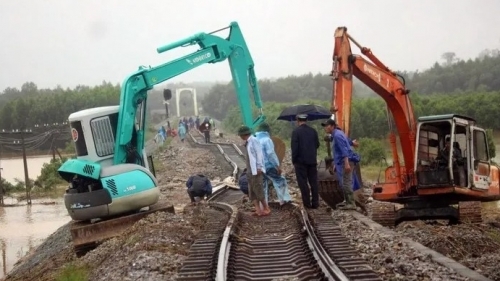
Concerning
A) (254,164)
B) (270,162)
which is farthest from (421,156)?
(254,164)

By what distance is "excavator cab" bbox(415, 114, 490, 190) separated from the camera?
1391cm

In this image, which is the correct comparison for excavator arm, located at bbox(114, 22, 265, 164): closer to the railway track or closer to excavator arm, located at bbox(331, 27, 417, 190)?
the railway track

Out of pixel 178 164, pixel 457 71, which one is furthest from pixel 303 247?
pixel 457 71

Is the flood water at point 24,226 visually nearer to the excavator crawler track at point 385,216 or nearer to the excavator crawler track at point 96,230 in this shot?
the excavator crawler track at point 96,230

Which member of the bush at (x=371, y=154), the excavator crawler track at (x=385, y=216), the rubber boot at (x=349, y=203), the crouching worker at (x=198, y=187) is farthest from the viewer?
the bush at (x=371, y=154)

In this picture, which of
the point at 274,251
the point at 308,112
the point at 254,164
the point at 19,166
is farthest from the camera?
the point at 19,166

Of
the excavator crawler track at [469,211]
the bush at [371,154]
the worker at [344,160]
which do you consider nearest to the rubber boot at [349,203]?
the worker at [344,160]

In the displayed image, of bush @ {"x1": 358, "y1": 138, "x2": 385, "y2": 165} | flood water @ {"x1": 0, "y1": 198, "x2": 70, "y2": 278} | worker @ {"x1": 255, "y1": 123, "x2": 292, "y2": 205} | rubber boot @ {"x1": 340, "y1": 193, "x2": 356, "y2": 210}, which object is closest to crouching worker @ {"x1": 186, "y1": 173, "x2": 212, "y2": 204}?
worker @ {"x1": 255, "y1": 123, "x2": 292, "y2": 205}

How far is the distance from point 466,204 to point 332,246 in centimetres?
646

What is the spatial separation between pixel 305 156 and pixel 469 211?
13.4ft

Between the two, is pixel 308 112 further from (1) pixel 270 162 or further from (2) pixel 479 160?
(2) pixel 479 160

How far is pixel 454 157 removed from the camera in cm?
1414

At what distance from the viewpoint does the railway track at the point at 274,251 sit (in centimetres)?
776

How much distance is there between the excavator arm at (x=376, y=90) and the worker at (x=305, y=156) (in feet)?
4.90
